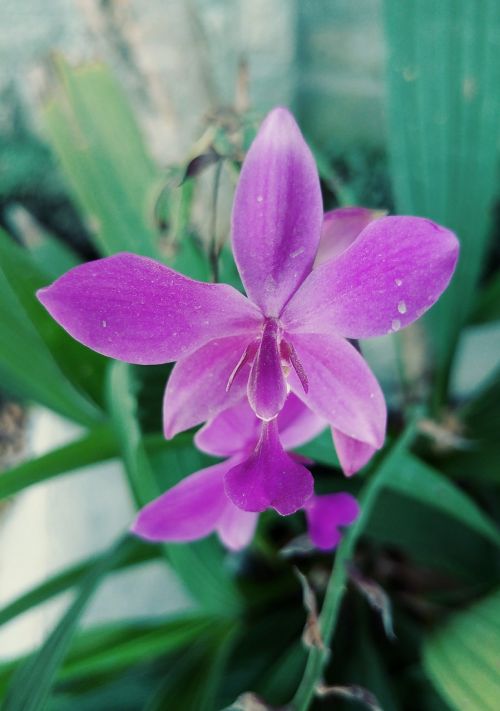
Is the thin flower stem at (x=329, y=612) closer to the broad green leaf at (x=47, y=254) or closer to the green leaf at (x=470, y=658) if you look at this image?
the green leaf at (x=470, y=658)

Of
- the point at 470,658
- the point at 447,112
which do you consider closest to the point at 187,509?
the point at 470,658

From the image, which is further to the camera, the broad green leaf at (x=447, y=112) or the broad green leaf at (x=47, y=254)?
the broad green leaf at (x=47, y=254)

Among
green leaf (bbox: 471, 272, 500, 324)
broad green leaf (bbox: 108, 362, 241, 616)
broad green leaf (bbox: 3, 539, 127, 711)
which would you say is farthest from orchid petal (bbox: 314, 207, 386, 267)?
green leaf (bbox: 471, 272, 500, 324)

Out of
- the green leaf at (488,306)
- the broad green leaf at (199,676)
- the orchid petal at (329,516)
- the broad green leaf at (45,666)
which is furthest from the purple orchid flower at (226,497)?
the green leaf at (488,306)

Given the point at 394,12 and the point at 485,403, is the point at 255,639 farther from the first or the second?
the point at 394,12

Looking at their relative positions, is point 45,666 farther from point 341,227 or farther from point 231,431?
point 341,227

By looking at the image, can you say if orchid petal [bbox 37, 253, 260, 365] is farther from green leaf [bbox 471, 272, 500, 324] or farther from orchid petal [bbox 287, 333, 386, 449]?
green leaf [bbox 471, 272, 500, 324]

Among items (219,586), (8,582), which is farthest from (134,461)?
(8,582)
